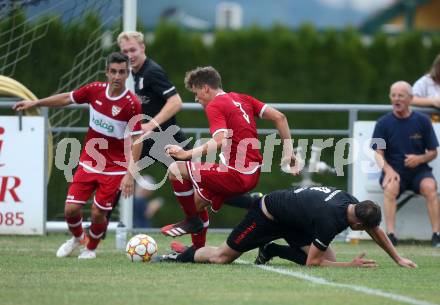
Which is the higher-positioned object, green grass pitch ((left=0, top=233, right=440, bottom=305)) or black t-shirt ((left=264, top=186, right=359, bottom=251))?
black t-shirt ((left=264, top=186, right=359, bottom=251))

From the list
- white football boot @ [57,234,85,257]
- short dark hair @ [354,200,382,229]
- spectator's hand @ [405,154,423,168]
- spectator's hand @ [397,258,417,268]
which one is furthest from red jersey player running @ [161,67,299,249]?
spectator's hand @ [405,154,423,168]

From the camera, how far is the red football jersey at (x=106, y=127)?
10.4 m

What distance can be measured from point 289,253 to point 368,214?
43.1 inches

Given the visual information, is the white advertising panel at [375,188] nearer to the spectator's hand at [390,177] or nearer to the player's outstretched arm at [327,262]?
the spectator's hand at [390,177]

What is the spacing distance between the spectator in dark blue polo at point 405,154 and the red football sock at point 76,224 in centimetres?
378

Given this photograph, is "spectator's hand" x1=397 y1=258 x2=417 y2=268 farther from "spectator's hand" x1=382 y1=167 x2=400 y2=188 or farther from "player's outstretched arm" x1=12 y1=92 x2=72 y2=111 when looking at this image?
"player's outstretched arm" x1=12 y1=92 x2=72 y2=111

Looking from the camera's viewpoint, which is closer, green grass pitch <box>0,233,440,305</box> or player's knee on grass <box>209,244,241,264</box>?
green grass pitch <box>0,233,440,305</box>

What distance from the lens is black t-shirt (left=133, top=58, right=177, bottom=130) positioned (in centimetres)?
1092

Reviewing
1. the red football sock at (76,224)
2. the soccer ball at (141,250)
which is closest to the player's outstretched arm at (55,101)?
the red football sock at (76,224)

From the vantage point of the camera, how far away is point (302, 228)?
9.59 m

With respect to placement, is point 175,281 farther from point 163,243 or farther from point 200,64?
point 200,64

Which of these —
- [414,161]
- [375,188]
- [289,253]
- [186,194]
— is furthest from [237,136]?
[375,188]

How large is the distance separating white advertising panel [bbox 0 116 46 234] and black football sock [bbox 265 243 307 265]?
389cm

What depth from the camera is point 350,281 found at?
849 centimetres
